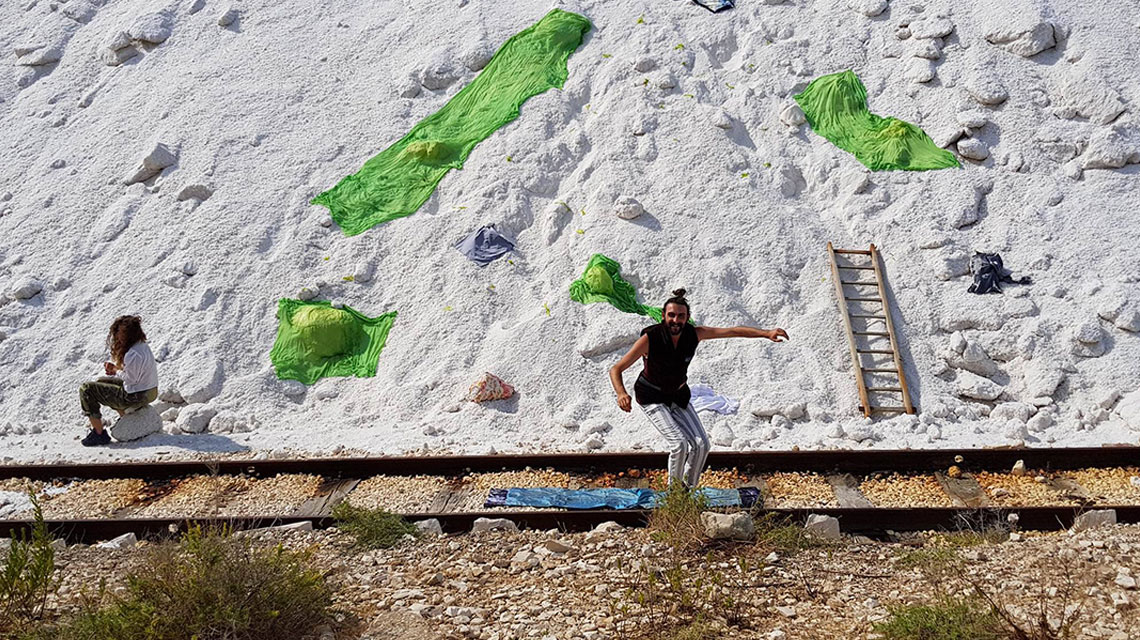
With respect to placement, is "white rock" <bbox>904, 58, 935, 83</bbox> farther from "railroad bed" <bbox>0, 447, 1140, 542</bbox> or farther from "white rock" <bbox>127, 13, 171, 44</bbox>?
"white rock" <bbox>127, 13, 171, 44</bbox>

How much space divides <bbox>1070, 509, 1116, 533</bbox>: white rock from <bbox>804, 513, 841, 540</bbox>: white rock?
63.0 inches

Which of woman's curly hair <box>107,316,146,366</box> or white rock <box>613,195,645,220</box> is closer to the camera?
woman's curly hair <box>107,316,146,366</box>

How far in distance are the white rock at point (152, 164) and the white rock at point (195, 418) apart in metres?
4.86

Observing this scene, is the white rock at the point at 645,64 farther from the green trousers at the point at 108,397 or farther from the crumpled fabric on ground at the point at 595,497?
the green trousers at the point at 108,397

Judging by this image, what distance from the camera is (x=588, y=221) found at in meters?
11.1

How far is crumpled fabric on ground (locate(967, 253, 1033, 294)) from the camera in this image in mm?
9844

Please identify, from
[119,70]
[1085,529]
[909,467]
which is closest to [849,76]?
[909,467]

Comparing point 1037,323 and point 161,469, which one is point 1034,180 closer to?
point 1037,323

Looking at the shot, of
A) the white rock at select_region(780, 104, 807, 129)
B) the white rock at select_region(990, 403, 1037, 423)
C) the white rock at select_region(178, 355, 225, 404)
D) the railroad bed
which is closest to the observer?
the railroad bed

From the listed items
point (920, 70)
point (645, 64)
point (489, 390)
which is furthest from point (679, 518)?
point (920, 70)

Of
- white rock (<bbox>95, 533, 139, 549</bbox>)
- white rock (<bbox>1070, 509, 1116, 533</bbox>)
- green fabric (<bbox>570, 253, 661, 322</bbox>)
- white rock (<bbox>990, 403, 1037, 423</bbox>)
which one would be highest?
white rock (<bbox>95, 533, 139, 549</bbox>)

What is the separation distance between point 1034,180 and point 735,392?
502cm

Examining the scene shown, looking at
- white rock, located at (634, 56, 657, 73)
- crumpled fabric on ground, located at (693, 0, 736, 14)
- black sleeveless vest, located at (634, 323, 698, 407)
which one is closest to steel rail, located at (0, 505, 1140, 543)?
black sleeveless vest, located at (634, 323, 698, 407)

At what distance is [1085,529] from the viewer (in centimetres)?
588
